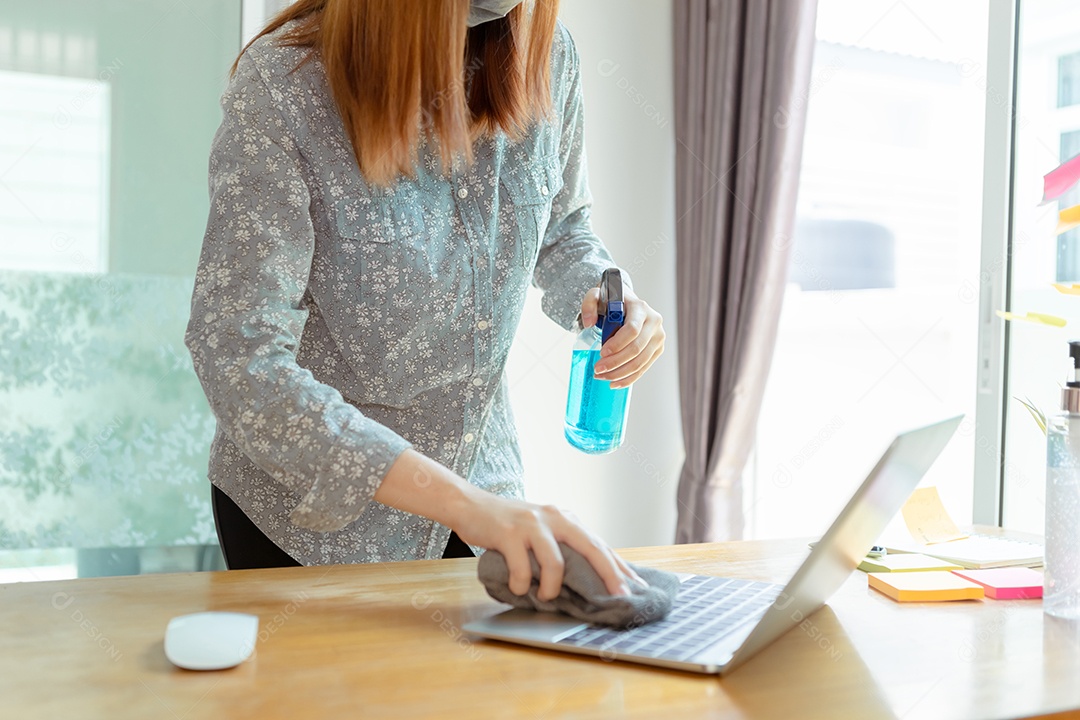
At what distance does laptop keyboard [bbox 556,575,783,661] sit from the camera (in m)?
0.74

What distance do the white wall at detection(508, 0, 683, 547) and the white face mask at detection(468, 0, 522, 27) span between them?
172cm

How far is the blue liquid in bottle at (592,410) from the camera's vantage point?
125cm

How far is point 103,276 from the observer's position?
2402 millimetres

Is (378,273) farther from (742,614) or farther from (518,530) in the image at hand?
(742,614)

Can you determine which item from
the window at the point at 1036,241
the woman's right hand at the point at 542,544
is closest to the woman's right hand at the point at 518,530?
the woman's right hand at the point at 542,544

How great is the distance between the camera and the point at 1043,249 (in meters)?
2.26

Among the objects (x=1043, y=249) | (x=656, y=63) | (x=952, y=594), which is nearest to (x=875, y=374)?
(x=1043, y=249)

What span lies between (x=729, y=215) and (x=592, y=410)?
1730mm

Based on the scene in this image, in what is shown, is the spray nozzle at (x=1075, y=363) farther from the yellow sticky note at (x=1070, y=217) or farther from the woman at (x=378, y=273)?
the woman at (x=378, y=273)

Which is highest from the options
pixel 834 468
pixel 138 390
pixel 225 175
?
pixel 225 175

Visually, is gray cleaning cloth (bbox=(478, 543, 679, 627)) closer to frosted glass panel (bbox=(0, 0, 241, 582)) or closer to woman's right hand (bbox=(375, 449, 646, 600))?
woman's right hand (bbox=(375, 449, 646, 600))

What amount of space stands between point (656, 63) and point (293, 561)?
230 cm

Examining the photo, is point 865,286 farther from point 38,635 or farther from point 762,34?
point 38,635

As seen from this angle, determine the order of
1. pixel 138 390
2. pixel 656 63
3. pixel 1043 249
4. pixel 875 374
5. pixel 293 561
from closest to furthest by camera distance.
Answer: pixel 293 561 → pixel 1043 249 → pixel 138 390 → pixel 875 374 → pixel 656 63
